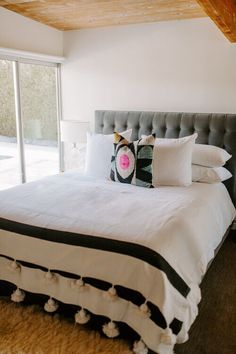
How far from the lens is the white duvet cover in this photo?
176cm

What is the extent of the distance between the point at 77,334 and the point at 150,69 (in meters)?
2.95

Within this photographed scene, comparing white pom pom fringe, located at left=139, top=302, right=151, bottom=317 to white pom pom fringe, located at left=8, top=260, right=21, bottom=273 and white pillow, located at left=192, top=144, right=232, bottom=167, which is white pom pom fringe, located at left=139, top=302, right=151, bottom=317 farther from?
white pillow, located at left=192, top=144, right=232, bottom=167

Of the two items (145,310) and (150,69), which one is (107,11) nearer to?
(150,69)

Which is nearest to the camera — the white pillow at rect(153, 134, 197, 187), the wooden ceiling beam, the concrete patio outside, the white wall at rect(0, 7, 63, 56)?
the wooden ceiling beam

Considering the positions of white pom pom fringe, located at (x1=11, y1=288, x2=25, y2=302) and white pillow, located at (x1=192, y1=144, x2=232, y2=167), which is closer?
white pom pom fringe, located at (x1=11, y1=288, x2=25, y2=302)

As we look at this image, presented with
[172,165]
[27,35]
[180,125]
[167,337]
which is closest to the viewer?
[167,337]

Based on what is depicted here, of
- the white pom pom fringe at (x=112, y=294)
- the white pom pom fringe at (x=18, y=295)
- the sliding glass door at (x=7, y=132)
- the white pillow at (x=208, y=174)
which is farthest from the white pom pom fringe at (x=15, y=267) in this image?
the sliding glass door at (x=7, y=132)

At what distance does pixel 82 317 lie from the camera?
1.97 metres

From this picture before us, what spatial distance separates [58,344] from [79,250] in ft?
1.80

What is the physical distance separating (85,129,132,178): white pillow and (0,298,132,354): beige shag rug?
61.0 inches

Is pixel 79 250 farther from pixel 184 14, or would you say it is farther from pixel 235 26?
pixel 184 14

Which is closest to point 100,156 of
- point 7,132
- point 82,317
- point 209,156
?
point 209,156

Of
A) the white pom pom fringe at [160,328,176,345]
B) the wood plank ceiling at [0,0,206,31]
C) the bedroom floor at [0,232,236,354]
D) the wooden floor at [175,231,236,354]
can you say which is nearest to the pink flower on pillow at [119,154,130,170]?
the wooden floor at [175,231,236,354]

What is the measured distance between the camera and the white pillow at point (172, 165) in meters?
3.04
